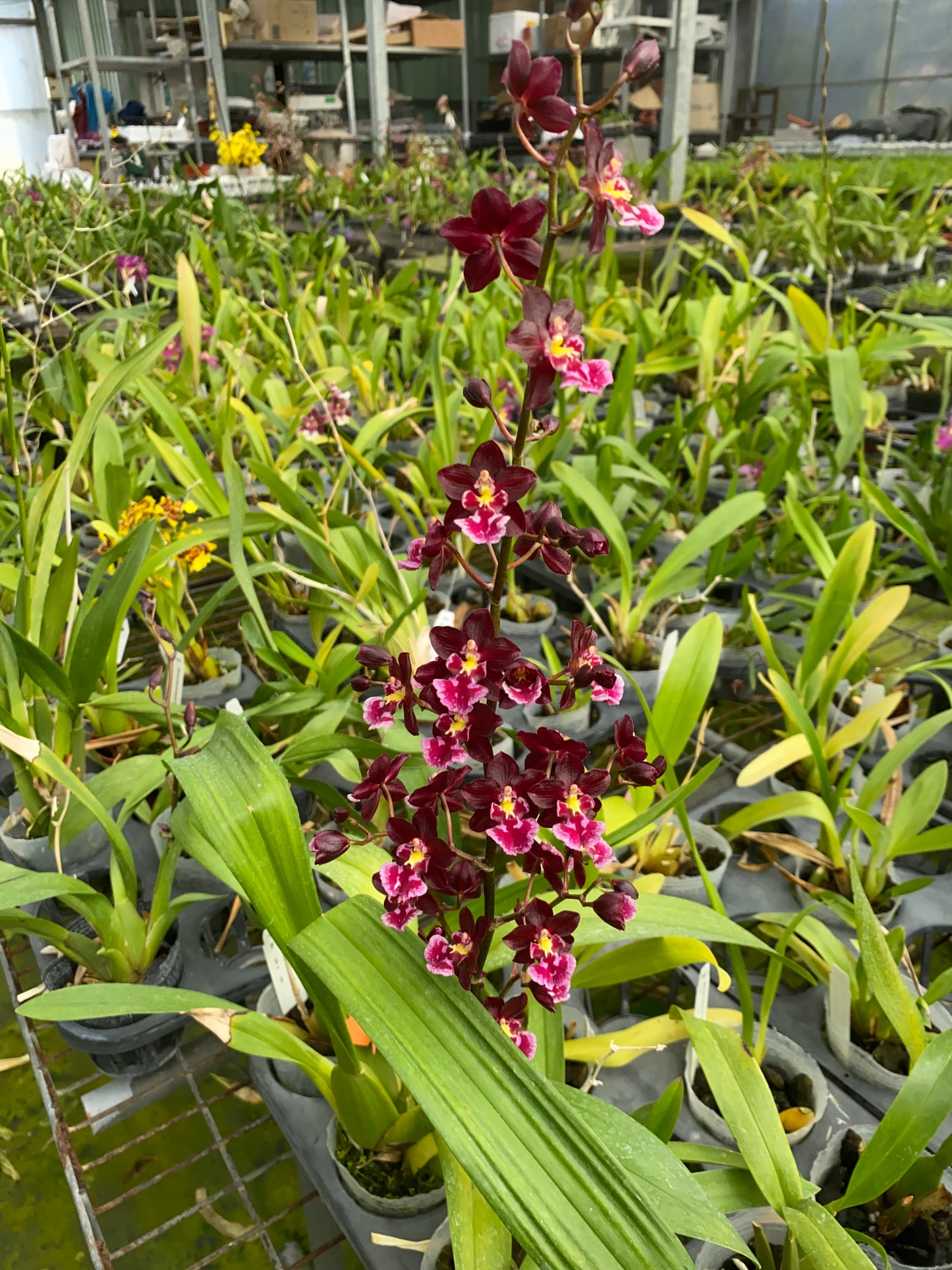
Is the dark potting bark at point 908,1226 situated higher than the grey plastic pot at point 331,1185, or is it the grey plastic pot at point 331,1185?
the dark potting bark at point 908,1226

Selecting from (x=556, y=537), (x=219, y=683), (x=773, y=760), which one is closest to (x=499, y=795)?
(x=556, y=537)

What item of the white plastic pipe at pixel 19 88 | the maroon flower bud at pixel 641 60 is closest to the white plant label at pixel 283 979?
the maroon flower bud at pixel 641 60

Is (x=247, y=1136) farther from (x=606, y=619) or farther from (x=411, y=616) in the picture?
(x=606, y=619)

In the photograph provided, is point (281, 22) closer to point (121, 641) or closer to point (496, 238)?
point (121, 641)

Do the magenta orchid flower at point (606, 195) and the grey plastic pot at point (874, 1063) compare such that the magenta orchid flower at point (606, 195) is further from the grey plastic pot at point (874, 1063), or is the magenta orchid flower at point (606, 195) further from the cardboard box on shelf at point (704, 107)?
the cardboard box on shelf at point (704, 107)

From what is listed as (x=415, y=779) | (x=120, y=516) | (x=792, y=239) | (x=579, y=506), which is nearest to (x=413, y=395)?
(x=579, y=506)

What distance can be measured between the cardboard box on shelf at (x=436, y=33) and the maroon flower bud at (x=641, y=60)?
300 inches

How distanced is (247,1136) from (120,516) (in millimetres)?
869

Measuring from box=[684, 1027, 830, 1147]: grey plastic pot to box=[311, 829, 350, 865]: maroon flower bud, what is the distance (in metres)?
0.44

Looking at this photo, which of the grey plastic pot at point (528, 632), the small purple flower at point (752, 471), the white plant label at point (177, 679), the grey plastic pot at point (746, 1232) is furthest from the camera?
the small purple flower at point (752, 471)

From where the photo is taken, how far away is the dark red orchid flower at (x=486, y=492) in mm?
476

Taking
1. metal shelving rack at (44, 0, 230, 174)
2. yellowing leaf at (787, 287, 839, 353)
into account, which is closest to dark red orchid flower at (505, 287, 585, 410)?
yellowing leaf at (787, 287, 839, 353)

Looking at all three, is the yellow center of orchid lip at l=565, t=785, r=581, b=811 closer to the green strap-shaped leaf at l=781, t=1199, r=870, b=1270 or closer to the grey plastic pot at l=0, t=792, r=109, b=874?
the green strap-shaped leaf at l=781, t=1199, r=870, b=1270

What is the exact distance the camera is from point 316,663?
1.11 meters
